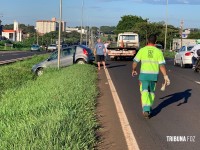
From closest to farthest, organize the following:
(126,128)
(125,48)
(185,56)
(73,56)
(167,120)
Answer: (126,128)
(167,120)
(73,56)
(185,56)
(125,48)

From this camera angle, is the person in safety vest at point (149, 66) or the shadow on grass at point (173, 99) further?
the shadow on grass at point (173, 99)

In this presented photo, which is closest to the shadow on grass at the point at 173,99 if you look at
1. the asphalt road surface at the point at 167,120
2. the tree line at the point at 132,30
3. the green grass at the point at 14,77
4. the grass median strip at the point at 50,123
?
the asphalt road surface at the point at 167,120

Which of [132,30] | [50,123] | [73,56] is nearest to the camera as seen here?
[50,123]

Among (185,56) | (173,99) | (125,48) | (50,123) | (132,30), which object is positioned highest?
(132,30)

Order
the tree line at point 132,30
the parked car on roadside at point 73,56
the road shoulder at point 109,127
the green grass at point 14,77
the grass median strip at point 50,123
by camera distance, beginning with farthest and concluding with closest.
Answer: the tree line at point 132,30
the parked car on roadside at point 73,56
the green grass at point 14,77
the road shoulder at point 109,127
the grass median strip at point 50,123

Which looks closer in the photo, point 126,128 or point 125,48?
point 126,128

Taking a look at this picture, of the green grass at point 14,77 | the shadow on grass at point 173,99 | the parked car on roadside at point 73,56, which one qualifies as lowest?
the green grass at point 14,77

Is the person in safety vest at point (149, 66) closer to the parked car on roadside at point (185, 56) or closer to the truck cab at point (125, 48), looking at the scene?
the parked car on roadside at point (185, 56)

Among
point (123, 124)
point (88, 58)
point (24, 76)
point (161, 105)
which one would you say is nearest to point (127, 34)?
point (88, 58)

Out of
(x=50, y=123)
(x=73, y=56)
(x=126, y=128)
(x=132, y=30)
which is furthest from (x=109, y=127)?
(x=132, y=30)

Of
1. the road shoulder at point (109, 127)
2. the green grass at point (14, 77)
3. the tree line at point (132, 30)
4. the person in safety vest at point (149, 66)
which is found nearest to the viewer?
the road shoulder at point (109, 127)

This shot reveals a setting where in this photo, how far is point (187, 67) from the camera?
3078 centimetres

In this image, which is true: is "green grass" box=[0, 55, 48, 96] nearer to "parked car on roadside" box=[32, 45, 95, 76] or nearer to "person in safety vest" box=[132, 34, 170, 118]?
"parked car on roadside" box=[32, 45, 95, 76]

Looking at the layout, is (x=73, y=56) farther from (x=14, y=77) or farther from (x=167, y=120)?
(x=167, y=120)
